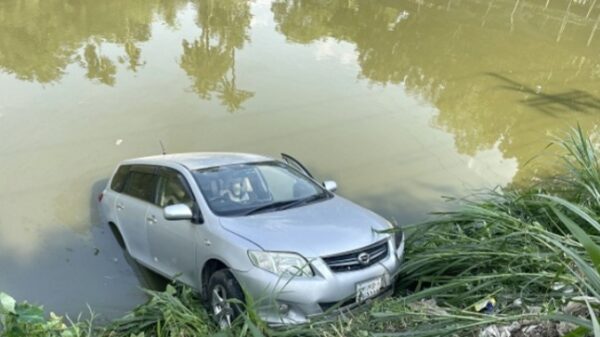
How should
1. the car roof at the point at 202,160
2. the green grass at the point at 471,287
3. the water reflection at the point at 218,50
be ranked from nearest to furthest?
1. the green grass at the point at 471,287
2. the car roof at the point at 202,160
3. the water reflection at the point at 218,50

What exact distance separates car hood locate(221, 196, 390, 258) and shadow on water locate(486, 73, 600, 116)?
31.7 feet

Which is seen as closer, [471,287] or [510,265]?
[471,287]

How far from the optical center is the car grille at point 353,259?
13.2ft

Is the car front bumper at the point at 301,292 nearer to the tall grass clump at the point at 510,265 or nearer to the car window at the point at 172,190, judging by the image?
the tall grass clump at the point at 510,265

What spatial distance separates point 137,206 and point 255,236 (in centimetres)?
199

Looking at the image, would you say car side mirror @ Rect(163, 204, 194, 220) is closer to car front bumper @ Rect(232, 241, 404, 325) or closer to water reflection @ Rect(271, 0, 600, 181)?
car front bumper @ Rect(232, 241, 404, 325)

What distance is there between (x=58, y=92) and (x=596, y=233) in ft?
35.1

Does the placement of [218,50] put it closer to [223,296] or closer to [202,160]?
[202,160]

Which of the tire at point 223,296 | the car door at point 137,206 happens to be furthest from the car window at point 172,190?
the tire at point 223,296

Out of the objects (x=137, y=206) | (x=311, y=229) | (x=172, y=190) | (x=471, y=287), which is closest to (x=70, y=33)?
→ (x=137, y=206)

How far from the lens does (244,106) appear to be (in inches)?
443

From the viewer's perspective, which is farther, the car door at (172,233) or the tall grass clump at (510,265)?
the car door at (172,233)

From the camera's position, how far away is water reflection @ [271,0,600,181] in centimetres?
1161

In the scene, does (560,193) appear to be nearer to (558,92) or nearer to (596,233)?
(596,233)
